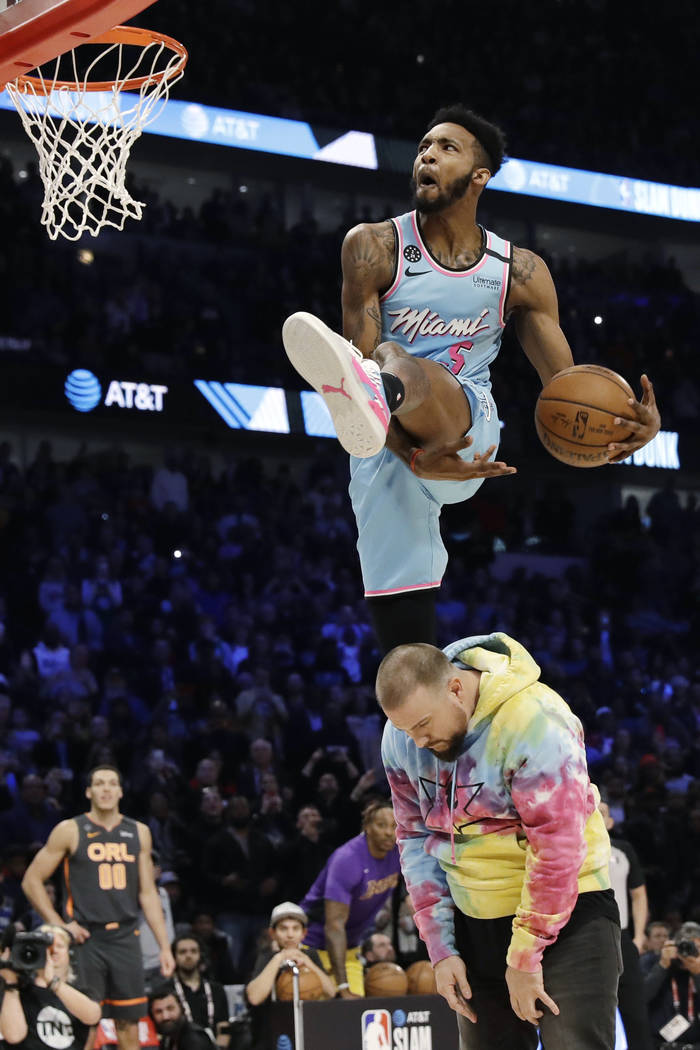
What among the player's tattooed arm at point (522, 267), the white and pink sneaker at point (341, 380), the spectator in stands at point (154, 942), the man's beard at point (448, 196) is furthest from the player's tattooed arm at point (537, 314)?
the spectator in stands at point (154, 942)

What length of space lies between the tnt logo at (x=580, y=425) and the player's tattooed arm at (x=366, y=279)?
735 mm

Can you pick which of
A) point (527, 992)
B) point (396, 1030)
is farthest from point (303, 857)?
point (527, 992)

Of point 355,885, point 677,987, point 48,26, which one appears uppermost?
point 48,26

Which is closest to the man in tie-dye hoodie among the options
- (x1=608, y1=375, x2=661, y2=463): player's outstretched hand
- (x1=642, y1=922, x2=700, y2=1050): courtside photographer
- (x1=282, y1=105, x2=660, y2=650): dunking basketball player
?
(x1=282, y1=105, x2=660, y2=650): dunking basketball player

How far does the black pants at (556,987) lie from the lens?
4008 millimetres

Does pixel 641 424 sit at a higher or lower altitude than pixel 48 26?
lower

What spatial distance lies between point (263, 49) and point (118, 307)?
5.77m

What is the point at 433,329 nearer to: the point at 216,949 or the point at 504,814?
the point at 504,814

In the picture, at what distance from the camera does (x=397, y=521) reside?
5.02m

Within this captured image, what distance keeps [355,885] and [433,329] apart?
16.3ft

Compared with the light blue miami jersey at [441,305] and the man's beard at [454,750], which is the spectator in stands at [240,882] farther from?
the man's beard at [454,750]

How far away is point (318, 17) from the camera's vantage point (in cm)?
2155

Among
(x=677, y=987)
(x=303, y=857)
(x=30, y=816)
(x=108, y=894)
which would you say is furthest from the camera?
(x=303, y=857)

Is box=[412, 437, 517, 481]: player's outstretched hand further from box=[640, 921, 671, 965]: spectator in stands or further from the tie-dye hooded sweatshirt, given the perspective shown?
box=[640, 921, 671, 965]: spectator in stands
